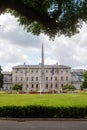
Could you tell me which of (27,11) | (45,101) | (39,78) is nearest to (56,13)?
(27,11)

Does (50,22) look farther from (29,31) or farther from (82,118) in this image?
(82,118)

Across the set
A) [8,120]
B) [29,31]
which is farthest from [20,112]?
[29,31]

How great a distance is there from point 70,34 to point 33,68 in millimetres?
181341

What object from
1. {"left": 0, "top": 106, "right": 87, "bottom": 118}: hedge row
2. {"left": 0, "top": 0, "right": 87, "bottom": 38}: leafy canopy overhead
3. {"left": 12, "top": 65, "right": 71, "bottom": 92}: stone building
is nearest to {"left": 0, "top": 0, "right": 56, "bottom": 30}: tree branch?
{"left": 0, "top": 0, "right": 87, "bottom": 38}: leafy canopy overhead

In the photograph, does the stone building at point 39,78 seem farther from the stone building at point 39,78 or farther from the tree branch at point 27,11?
the tree branch at point 27,11

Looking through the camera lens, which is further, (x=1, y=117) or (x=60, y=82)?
(x=60, y=82)

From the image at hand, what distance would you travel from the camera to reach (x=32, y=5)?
16828 millimetres

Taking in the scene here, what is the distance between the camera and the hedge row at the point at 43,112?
25.4 m

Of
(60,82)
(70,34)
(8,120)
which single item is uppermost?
(60,82)

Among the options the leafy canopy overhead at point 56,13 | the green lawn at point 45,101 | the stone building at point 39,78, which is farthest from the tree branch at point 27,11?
the stone building at point 39,78

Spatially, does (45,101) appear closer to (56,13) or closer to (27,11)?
(56,13)

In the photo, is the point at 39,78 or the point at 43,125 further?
the point at 39,78

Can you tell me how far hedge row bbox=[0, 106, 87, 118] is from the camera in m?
25.4

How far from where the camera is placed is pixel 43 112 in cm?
2548
